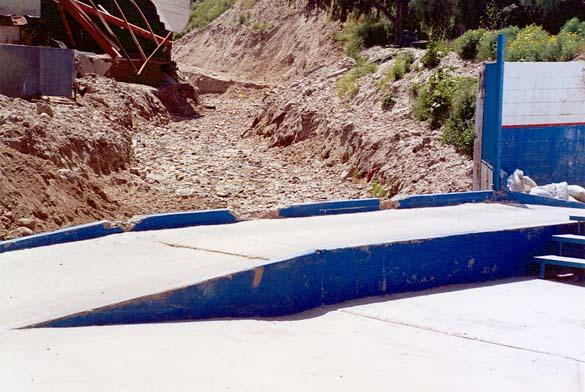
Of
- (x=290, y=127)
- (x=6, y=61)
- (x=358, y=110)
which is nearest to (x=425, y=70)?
(x=358, y=110)

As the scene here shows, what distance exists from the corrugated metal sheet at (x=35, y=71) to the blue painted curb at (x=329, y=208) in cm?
878

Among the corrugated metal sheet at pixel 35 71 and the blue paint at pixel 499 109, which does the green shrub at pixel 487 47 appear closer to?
the blue paint at pixel 499 109

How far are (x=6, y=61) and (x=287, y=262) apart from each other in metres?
11.4

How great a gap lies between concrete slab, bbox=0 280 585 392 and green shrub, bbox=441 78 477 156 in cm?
764

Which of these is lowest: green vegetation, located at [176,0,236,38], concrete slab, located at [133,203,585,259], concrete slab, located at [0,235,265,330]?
concrete slab, located at [0,235,265,330]

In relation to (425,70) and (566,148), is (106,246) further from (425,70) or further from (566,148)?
(425,70)

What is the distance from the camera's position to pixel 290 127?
24328 mm

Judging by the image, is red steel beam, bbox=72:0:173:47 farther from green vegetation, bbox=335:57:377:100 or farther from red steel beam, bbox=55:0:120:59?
green vegetation, bbox=335:57:377:100

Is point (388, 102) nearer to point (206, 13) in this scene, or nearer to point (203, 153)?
point (203, 153)

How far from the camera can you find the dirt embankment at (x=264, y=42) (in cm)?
3850

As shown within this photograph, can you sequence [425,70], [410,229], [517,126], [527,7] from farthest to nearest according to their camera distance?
[527,7] → [425,70] → [517,126] → [410,229]

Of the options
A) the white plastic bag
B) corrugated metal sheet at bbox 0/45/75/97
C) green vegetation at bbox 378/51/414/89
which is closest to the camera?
the white plastic bag

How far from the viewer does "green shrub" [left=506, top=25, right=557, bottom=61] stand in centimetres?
1892

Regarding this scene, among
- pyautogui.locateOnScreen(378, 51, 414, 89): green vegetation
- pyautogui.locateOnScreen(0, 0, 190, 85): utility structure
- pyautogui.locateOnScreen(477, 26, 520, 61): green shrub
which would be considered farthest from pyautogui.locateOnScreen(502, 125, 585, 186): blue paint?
pyautogui.locateOnScreen(0, 0, 190, 85): utility structure
